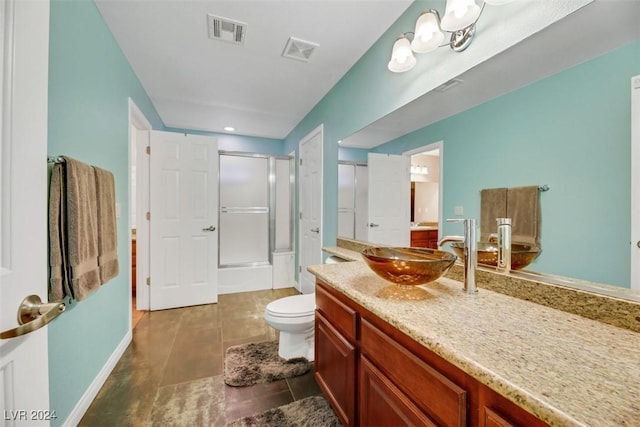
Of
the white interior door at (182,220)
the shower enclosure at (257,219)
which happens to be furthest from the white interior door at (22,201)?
the shower enclosure at (257,219)

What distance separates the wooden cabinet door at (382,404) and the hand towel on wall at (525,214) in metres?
0.73

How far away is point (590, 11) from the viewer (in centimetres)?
81

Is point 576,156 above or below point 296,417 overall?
above

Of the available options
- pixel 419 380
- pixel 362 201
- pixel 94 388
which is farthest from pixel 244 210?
pixel 419 380

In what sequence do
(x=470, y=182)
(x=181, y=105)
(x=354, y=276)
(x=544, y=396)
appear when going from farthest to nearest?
(x=181, y=105)
(x=354, y=276)
(x=470, y=182)
(x=544, y=396)

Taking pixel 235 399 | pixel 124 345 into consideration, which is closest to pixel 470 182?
pixel 235 399

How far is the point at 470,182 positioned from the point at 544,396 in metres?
0.90

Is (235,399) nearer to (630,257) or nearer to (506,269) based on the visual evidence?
(506,269)

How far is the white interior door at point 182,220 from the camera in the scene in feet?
9.46

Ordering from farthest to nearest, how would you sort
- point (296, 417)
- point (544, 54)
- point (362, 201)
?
point (362, 201) → point (296, 417) → point (544, 54)

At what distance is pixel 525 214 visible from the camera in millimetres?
956

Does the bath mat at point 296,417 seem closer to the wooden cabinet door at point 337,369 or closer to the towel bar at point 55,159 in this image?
the wooden cabinet door at point 337,369

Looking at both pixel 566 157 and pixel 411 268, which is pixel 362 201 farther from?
pixel 566 157

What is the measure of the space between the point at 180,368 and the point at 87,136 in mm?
1637
